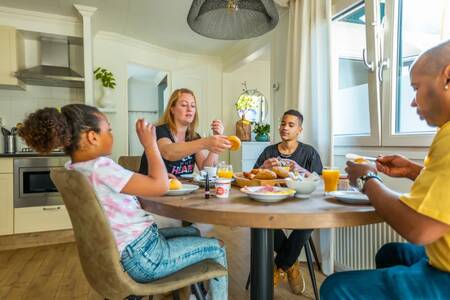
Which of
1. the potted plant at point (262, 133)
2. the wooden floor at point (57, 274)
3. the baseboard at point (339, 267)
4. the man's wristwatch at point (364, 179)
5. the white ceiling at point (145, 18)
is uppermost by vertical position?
the white ceiling at point (145, 18)

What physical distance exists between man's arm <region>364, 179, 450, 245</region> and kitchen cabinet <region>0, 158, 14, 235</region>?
10.8 ft

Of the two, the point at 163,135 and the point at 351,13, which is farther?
the point at 351,13

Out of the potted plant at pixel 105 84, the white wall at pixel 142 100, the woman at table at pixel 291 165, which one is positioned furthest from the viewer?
the white wall at pixel 142 100

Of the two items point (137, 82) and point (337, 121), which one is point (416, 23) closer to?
point (337, 121)

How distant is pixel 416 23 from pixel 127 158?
→ 2.79m

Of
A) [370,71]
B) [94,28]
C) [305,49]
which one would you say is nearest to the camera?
[370,71]

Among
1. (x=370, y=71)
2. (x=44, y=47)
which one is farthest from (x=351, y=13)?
(x=44, y=47)

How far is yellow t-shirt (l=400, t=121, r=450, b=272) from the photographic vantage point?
2.34 ft

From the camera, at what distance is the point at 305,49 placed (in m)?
2.63

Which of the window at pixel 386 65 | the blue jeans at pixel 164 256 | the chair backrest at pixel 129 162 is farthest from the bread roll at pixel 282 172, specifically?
the chair backrest at pixel 129 162

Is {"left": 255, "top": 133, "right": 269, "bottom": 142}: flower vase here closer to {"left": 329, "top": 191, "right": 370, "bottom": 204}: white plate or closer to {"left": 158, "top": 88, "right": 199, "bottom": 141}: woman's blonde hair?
{"left": 158, "top": 88, "right": 199, "bottom": 141}: woman's blonde hair

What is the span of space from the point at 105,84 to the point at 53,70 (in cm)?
64

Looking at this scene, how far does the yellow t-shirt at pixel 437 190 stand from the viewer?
0.71m

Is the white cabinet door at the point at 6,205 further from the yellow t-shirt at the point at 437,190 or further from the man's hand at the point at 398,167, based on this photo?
the yellow t-shirt at the point at 437,190
